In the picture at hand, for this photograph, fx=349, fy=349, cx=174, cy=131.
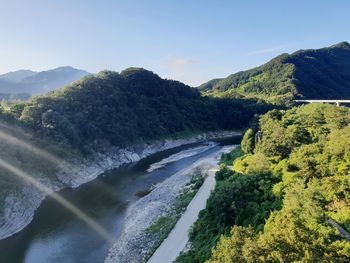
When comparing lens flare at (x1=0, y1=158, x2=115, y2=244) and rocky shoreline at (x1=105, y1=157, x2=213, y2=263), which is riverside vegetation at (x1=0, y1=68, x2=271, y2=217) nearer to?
lens flare at (x1=0, y1=158, x2=115, y2=244)

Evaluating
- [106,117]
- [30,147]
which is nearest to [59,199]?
[30,147]

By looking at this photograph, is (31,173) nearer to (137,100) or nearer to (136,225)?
(136,225)

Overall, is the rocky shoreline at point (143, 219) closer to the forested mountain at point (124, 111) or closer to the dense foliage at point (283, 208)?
the dense foliage at point (283, 208)

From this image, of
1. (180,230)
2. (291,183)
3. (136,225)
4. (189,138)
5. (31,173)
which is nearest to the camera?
(291,183)

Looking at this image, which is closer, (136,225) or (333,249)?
(333,249)

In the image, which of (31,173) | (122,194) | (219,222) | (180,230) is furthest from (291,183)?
(31,173)

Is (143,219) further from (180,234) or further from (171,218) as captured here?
(180,234)

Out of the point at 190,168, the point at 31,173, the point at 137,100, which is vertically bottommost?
the point at 190,168
